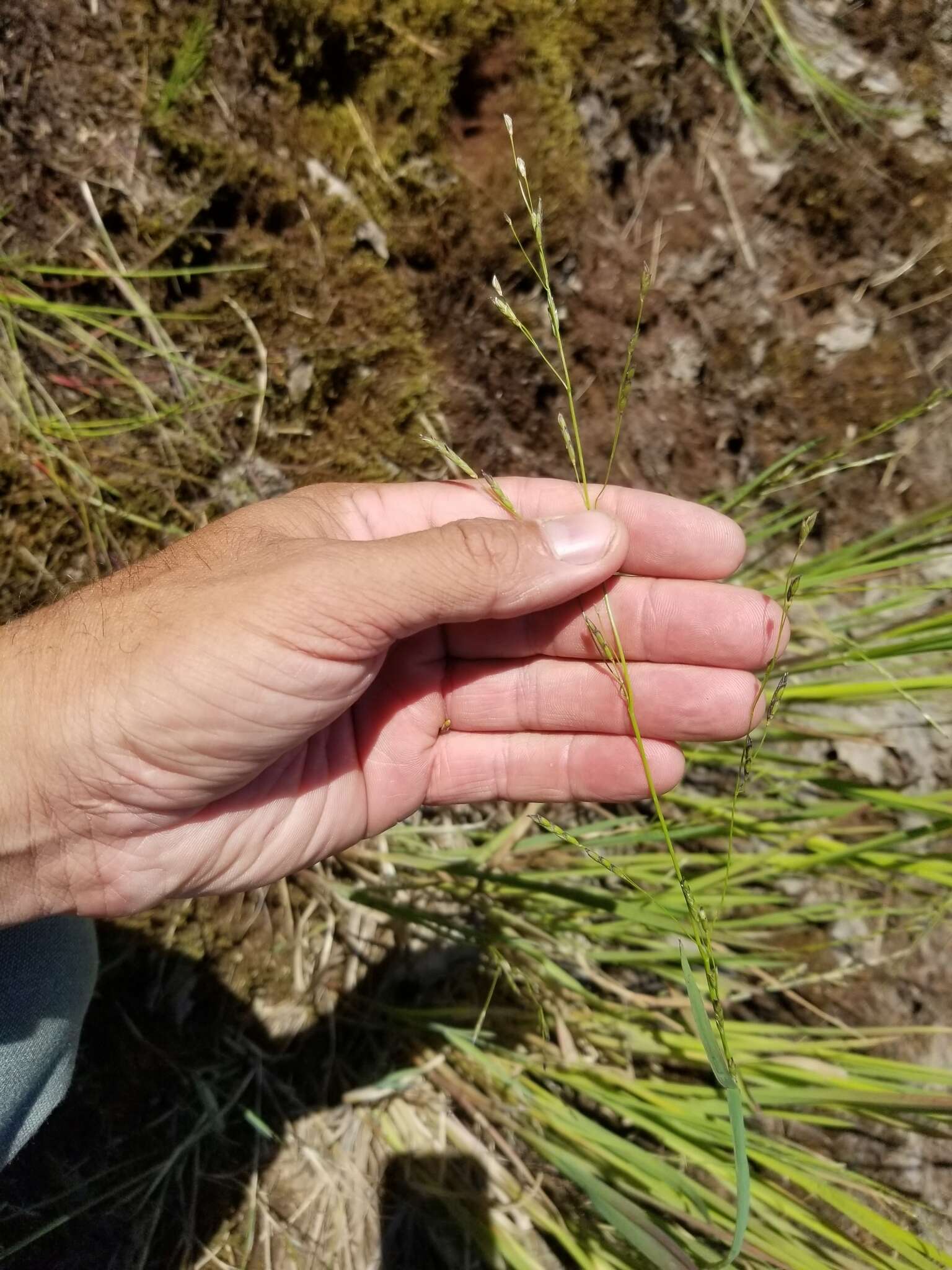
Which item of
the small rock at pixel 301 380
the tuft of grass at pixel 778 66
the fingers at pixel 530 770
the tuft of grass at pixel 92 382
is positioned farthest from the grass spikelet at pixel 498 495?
the tuft of grass at pixel 778 66

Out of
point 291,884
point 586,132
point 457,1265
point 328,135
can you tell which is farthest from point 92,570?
point 457,1265

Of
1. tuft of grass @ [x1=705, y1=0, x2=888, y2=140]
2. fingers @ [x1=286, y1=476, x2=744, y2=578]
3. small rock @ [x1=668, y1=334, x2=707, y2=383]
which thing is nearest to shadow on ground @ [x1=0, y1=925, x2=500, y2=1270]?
fingers @ [x1=286, y1=476, x2=744, y2=578]

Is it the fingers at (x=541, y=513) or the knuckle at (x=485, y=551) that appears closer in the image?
the knuckle at (x=485, y=551)

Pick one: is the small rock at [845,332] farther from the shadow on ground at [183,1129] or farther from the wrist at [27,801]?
the wrist at [27,801]

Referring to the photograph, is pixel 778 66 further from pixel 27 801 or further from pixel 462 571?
pixel 27 801

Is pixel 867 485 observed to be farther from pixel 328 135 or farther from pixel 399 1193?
pixel 399 1193
